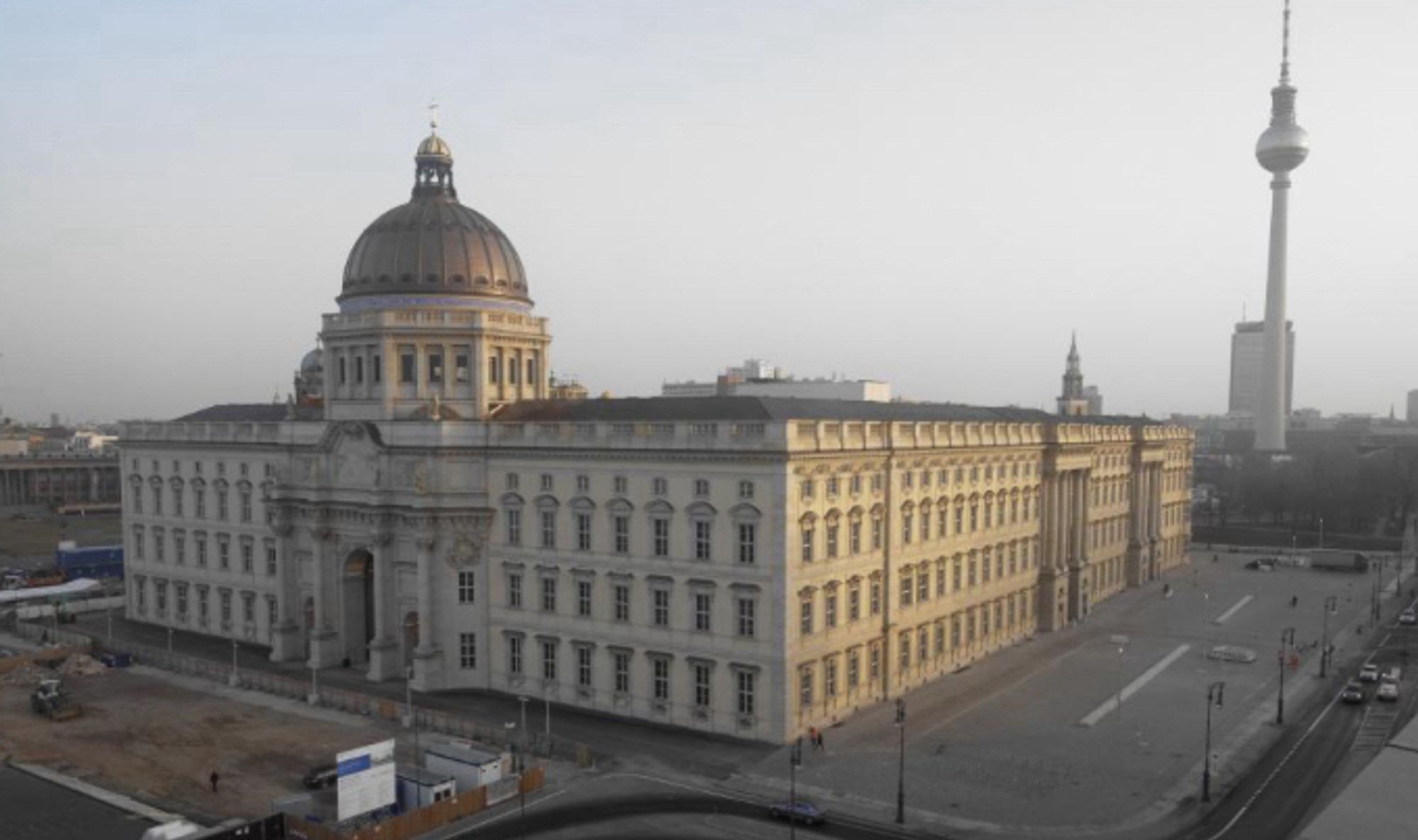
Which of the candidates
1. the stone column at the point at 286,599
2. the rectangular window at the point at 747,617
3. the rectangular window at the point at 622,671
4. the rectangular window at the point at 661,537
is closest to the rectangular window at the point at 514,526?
the rectangular window at the point at 622,671

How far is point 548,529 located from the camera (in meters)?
69.4

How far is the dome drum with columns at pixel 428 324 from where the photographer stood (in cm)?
7756

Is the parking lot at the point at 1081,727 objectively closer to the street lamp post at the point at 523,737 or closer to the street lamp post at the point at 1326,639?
the street lamp post at the point at 1326,639

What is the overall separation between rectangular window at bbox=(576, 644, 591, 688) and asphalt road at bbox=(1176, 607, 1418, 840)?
34985 millimetres

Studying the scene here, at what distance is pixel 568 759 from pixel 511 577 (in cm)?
1690

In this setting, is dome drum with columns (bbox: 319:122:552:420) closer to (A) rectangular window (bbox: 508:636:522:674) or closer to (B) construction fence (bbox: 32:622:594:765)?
(A) rectangular window (bbox: 508:636:522:674)

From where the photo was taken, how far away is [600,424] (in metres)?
65.7

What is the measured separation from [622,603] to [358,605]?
2540 centimetres

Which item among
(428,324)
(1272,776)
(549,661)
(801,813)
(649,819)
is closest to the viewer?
(801,813)

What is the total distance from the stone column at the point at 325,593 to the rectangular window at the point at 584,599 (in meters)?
22.5

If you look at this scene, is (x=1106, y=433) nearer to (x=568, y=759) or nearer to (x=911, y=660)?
(x=911, y=660)

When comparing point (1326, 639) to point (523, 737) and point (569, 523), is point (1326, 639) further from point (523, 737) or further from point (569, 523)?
point (523, 737)

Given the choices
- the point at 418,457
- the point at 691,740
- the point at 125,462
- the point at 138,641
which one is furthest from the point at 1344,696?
the point at 125,462

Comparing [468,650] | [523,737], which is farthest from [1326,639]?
[468,650]
